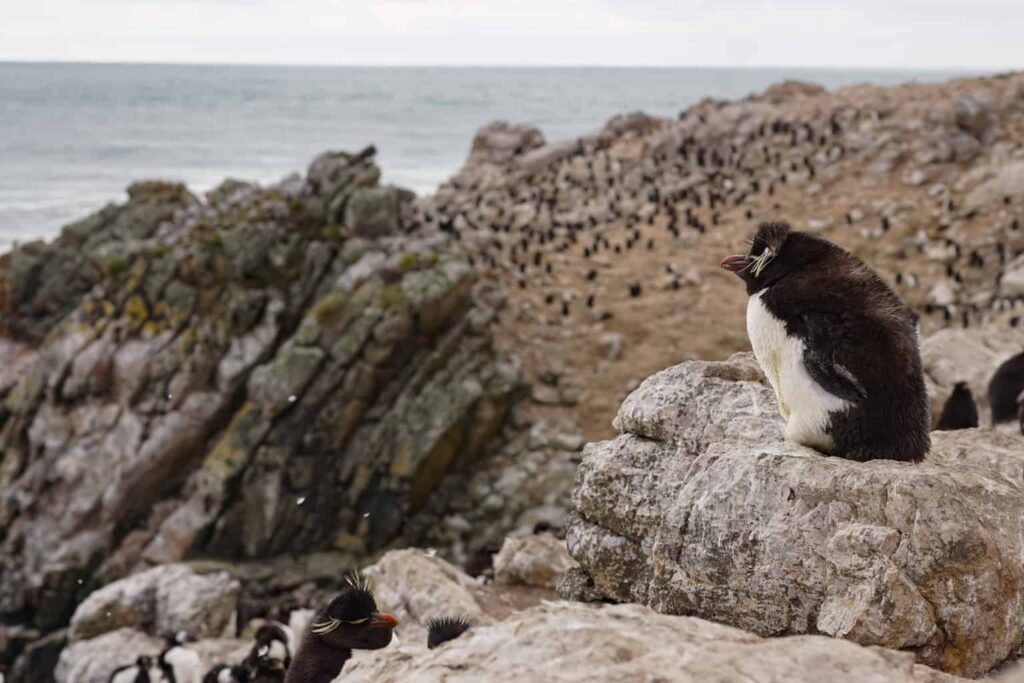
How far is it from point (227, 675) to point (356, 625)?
7426 millimetres

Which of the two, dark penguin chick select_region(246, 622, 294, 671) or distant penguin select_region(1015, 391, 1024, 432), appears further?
dark penguin chick select_region(246, 622, 294, 671)

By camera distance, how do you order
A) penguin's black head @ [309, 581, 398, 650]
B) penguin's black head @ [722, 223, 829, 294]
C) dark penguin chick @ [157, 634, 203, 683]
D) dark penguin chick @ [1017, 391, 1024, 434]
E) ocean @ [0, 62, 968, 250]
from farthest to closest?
ocean @ [0, 62, 968, 250], dark penguin chick @ [157, 634, 203, 683], dark penguin chick @ [1017, 391, 1024, 434], penguin's black head @ [309, 581, 398, 650], penguin's black head @ [722, 223, 829, 294]

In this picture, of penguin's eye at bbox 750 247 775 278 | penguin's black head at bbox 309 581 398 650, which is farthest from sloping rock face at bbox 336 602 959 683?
penguin's eye at bbox 750 247 775 278

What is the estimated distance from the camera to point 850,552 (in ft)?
15.8

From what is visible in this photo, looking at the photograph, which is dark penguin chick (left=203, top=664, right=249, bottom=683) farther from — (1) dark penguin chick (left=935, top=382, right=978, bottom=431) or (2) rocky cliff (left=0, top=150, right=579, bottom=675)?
(1) dark penguin chick (left=935, top=382, right=978, bottom=431)

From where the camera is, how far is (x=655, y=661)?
3.48 meters

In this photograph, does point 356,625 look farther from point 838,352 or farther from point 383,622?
point 838,352

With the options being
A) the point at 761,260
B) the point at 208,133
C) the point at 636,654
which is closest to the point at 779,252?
the point at 761,260

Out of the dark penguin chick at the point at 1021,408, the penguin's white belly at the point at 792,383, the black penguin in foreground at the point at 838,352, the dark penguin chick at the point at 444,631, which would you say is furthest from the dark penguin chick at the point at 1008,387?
the dark penguin chick at the point at 444,631

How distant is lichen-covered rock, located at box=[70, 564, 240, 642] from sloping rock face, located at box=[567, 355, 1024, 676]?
48.4ft

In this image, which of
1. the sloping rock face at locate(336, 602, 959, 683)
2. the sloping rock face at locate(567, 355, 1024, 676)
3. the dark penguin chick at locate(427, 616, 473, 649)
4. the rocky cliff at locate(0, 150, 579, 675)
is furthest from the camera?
the rocky cliff at locate(0, 150, 579, 675)

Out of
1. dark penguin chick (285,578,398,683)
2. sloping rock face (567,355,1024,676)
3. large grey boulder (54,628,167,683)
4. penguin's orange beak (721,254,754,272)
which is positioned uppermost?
penguin's orange beak (721,254,754,272)

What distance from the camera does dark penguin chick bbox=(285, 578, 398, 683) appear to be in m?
6.66

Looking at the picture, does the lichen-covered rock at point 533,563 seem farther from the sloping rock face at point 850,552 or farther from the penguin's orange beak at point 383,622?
the sloping rock face at point 850,552
